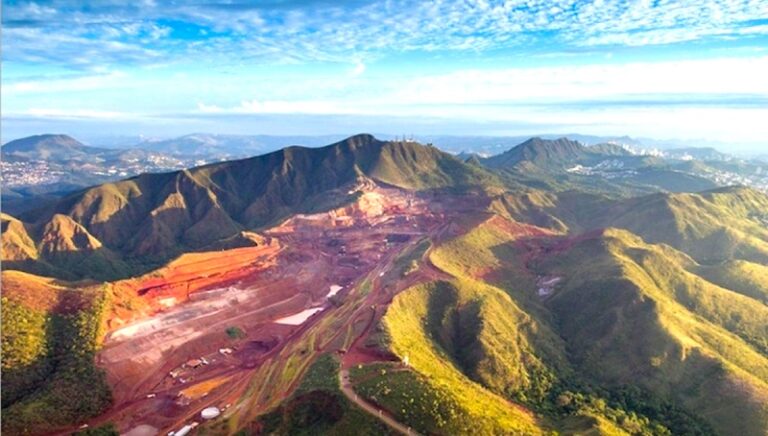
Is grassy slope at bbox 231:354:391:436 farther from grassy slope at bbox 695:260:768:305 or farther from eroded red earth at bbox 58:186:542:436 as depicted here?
grassy slope at bbox 695:260:768:305

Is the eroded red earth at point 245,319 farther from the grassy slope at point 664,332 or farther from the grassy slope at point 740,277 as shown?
the grassy slope at point 740,277

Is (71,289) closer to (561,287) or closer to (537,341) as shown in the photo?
(537,341)

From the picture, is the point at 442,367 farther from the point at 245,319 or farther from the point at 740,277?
the point at 740,277

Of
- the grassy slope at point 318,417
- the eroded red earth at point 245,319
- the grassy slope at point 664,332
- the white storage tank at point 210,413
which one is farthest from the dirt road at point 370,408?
the grassy slope at point 664,332

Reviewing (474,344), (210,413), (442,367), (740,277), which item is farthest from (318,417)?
(740,277)

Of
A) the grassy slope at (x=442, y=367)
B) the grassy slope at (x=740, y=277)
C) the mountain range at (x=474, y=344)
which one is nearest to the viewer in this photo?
the grassy slope at (x=442, y=367)

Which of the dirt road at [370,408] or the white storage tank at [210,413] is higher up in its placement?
the dirt road at [370,408]

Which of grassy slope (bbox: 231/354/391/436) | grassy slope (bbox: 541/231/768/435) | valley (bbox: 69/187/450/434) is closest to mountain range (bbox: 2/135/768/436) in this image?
grassy slope (bbox: 231/354/391/436)

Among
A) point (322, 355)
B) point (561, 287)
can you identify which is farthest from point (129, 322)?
point (561, 287)
